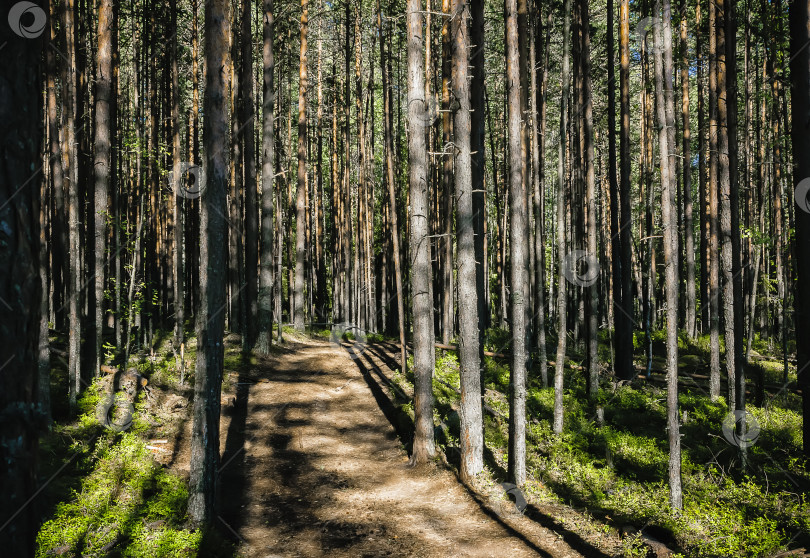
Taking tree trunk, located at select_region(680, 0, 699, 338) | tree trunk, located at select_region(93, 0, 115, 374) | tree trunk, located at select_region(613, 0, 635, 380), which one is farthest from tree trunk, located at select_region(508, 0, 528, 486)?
tree trunk, located at select_region(93, 0, 115, 374)

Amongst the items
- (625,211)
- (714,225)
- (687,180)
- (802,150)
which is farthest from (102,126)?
(687,180)

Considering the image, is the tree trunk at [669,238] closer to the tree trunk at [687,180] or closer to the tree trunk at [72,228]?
the tree trunk at [687,180]

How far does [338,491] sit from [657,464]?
6853mm

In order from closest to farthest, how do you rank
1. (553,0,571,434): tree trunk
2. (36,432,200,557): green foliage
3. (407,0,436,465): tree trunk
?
(36,432,200,557): green foliage
(407,0,436,465): tree trunk
(553,0,571,434): tree trunk

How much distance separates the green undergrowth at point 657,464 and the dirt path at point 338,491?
4.39ft

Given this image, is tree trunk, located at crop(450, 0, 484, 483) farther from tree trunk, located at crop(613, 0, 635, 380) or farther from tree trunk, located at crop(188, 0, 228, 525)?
tree trunk, located at crop(613, 0, 635, 380)

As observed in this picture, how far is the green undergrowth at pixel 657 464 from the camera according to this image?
7312 millimetres

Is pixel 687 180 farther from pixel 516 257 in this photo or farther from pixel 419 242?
pixel 419 242

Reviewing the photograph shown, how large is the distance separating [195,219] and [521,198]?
1812cm

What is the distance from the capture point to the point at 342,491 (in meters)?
9.02

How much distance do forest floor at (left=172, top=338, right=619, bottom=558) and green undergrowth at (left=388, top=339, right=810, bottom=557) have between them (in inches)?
47.1

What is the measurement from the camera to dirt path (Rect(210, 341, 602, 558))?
7.14 metres

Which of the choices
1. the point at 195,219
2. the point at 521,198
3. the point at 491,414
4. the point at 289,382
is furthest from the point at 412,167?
the point at 195,219

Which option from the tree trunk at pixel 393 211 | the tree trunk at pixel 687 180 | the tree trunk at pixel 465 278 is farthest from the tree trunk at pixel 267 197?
the tree trunk at pixel 687 180
